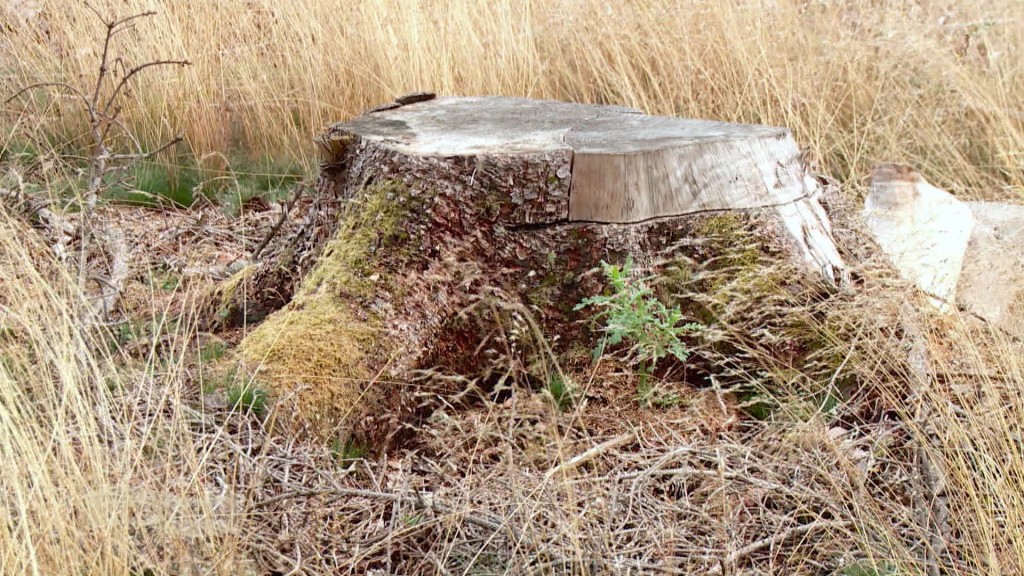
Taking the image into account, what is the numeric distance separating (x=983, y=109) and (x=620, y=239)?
3165 mm

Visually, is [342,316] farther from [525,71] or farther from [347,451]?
[525,71]

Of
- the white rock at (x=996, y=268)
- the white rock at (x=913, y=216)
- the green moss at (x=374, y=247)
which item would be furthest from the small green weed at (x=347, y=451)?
the white rock at (x=913, y=216)

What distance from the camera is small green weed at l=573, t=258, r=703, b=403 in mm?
2727

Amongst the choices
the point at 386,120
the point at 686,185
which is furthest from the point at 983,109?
the point at 386,120

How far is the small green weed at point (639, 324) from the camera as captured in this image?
2727 millimetres

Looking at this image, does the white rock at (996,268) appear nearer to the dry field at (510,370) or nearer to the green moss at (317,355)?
the dry field at (510,370)

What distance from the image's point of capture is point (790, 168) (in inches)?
123

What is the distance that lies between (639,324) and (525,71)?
2718 millimetres

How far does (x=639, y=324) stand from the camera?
2740mm

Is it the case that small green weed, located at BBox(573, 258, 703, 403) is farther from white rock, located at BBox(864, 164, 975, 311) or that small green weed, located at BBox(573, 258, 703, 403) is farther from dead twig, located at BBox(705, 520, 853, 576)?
white rock, located at BBox(864, 164, 975, 311)

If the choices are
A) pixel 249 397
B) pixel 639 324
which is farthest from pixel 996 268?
pixel 249 397

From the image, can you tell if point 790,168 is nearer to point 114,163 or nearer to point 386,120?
point 386,120

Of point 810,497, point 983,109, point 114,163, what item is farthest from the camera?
point 983,109

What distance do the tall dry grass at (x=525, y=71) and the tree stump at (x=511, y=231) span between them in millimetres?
1867
